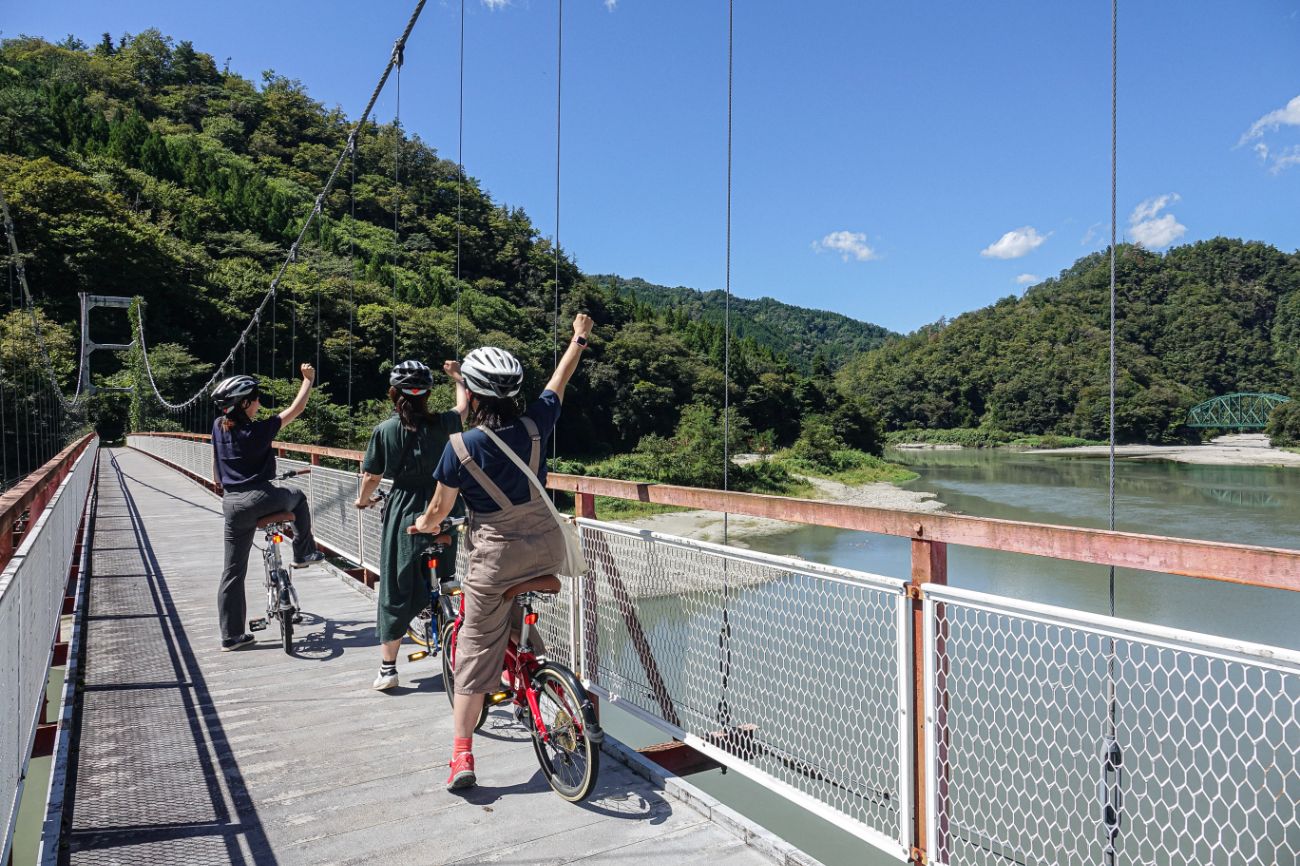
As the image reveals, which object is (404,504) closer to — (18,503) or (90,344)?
(18,503)

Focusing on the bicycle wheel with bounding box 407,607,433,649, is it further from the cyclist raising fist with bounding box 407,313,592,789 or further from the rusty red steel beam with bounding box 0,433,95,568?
the rusty red steel beam with bounding box 0,433,95,568

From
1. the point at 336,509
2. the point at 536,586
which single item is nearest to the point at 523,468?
the point at 536,586

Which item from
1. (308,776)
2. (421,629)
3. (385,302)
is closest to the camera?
(308,776)

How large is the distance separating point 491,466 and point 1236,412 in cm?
4196

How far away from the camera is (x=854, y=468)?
4778 cm

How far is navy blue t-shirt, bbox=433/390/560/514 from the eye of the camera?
2.05 metres

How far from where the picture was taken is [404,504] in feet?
10.0

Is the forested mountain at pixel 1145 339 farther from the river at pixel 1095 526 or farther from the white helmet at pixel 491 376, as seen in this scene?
the white helmet at pixel 491 376

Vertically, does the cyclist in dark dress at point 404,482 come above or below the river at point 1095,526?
above

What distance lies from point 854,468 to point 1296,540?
25.9m

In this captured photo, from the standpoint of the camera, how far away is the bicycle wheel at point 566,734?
2135mm

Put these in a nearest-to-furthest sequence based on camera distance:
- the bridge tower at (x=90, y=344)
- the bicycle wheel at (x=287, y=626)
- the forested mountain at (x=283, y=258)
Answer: the bicycle wheel at (x=287, y=626), the bridge tower at (x=90, y=344), the forested mountain at (x=283, y=258)

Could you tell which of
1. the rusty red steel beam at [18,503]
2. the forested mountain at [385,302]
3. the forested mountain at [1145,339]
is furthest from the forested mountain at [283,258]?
the rusty red steel beam at [18,503]

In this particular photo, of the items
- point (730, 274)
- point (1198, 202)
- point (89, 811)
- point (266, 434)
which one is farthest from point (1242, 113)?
point (89, 811)
